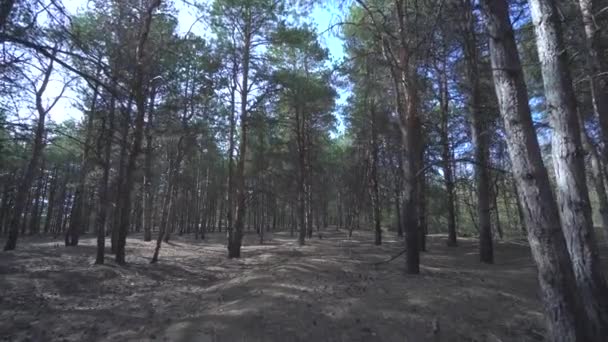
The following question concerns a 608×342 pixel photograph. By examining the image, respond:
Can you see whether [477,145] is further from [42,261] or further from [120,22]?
[42,261]

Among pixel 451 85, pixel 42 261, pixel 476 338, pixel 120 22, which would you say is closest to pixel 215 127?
pixel 120 22

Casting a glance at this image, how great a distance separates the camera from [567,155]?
5.00m

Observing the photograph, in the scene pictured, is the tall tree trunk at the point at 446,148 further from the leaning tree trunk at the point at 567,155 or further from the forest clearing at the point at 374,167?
the leaning tree trunk at the point at 567,155

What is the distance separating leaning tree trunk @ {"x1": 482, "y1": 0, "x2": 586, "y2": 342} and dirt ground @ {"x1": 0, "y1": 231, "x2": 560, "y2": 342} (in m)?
1.91

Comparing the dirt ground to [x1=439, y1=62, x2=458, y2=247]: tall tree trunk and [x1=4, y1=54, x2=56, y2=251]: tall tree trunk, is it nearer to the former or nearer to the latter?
[x1=439, y1=62, x2=458, y2=247]: tall tree trunk

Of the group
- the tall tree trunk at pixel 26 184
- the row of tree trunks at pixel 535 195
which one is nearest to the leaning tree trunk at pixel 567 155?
the row of tree trunks at pixel 535 195

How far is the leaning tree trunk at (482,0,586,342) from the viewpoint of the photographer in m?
3.36

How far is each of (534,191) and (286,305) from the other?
4385 millimetres

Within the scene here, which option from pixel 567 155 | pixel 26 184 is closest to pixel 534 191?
pixel 567 155

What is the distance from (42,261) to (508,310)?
14.5 meters

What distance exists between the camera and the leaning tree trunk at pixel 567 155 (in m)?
4.94

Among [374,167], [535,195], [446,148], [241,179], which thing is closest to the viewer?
[535,195]

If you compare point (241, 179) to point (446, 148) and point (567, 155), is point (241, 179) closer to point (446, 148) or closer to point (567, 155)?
point (446, 148)

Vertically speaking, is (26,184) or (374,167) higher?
(374,167)
